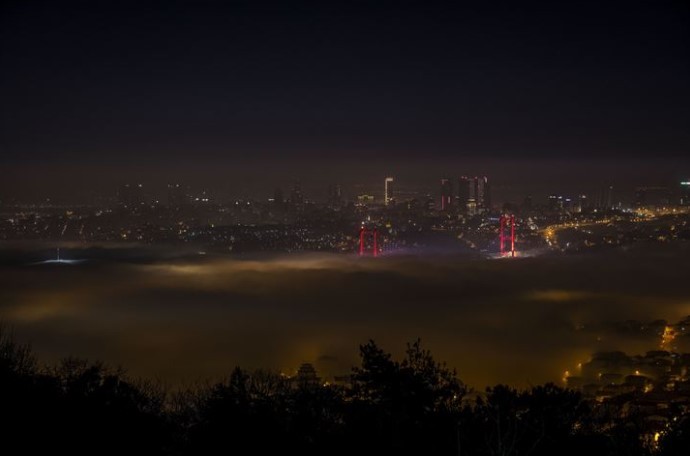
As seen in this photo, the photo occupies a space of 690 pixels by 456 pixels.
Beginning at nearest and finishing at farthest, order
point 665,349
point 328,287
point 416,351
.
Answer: point 416,351 → point 665,349 → point 328,287

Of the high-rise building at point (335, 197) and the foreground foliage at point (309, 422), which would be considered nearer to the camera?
the foreground foliage at point (309, 422)

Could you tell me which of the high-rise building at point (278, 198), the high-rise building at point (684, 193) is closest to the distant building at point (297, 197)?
the high-rise building at point (278, 198)

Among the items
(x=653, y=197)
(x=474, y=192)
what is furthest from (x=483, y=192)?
(x=653, y=197)

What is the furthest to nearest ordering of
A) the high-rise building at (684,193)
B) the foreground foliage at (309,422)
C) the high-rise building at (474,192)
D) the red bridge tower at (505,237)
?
the high-rise building at (474,192)
the high-rise building at (684,193)
the red bridge tower at (505,237)
the foreground foliage at (309,422)

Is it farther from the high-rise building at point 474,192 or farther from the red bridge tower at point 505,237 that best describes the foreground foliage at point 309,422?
the high-rise building at point 474,192

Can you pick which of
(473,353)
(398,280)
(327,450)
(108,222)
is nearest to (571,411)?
(327,450)

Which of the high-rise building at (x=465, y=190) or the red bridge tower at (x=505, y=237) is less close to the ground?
the high-rise building at (x=465, y=190)

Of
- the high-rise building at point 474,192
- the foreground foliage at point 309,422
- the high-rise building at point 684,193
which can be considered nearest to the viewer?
the foreground foliage at point 309,422

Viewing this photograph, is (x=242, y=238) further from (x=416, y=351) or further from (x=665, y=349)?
(x=416, y=351)
